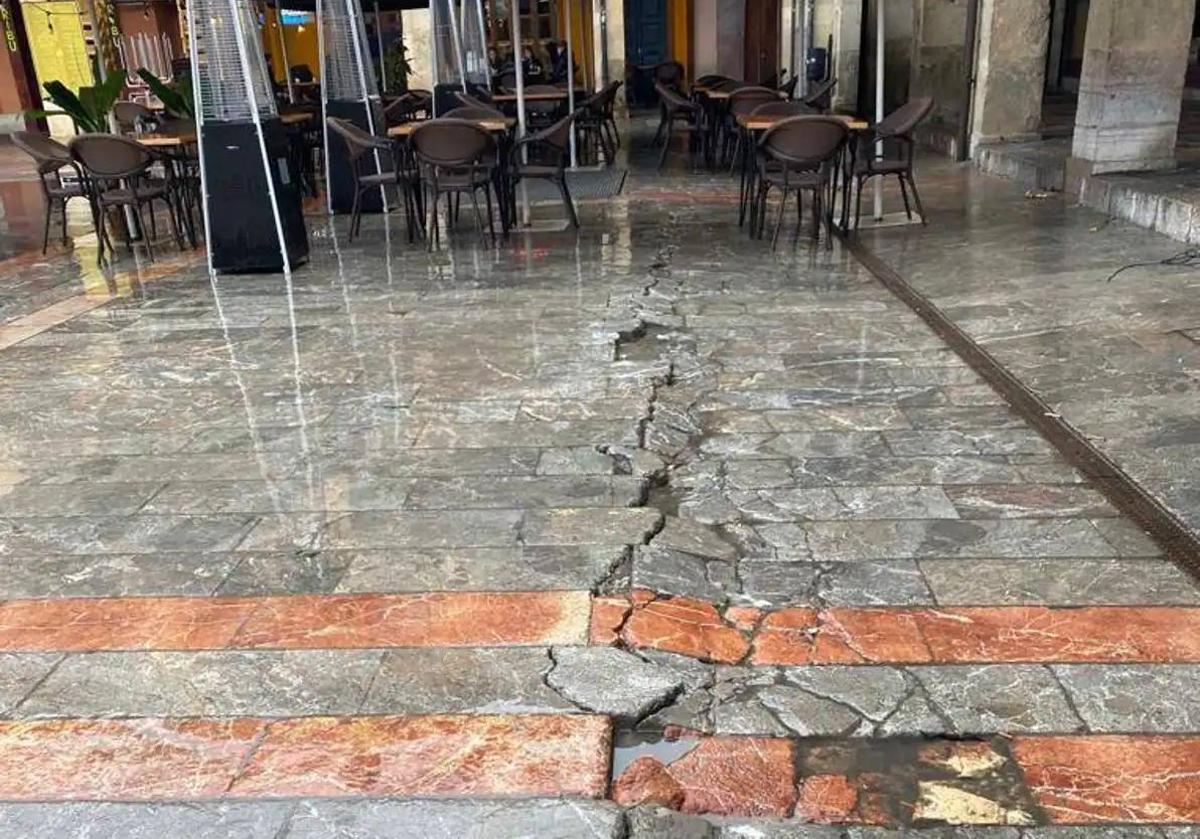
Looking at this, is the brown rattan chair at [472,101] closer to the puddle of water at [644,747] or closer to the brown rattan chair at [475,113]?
the brown rattan chair at [475,113]

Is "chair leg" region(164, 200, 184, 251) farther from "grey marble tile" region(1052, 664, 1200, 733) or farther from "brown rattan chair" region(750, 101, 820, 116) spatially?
"grey marble tile" region(1052, 664, 1200, 733)

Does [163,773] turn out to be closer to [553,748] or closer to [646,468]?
[553,748]

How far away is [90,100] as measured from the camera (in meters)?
7.46

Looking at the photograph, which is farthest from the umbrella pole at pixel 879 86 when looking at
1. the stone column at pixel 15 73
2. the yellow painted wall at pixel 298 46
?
the stone column at pixel 15 73

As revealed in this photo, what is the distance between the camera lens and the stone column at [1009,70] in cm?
933

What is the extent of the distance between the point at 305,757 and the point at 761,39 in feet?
60.1

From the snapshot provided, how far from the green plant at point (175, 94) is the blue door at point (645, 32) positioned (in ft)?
40.5

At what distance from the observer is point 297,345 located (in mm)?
4867

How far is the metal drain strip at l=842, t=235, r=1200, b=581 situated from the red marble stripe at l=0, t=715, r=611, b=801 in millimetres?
1683

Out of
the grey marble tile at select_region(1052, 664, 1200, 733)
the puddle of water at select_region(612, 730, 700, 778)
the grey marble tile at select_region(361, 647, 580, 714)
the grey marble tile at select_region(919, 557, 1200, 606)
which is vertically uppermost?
the grey marble tile at select_region(361, 647, 580, 714)

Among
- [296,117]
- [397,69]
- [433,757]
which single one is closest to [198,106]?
[296,117]

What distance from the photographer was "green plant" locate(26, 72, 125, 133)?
7.43 m

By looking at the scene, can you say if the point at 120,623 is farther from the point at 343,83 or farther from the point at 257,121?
the point at 343,83


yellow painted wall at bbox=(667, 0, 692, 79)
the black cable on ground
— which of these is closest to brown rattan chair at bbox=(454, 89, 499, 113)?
the black cable on ground
